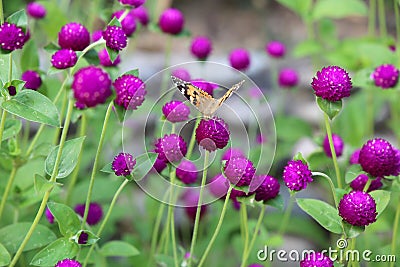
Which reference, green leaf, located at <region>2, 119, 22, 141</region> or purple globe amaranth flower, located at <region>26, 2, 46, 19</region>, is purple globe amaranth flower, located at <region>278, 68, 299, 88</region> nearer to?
purple globe amaranth flower, located at <region>26, 2, 46, 19</region>

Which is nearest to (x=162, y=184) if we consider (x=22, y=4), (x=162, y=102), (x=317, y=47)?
(x=162, y=102)

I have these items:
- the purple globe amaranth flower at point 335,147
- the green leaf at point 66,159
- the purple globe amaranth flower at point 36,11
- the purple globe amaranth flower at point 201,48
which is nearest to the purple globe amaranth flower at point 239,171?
the green leaf at point 66,159

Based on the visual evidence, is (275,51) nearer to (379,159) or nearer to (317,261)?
(379,159)

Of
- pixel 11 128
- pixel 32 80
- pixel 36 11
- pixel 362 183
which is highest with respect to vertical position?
pixel 36 11

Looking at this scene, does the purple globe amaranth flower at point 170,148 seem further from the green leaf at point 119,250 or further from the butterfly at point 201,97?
the green leaf at point 119,250

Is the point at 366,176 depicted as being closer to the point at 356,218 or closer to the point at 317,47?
the point at 356,218

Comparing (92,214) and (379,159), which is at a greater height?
(379,159)

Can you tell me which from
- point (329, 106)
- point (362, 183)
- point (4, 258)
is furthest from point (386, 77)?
point (4, 258)
